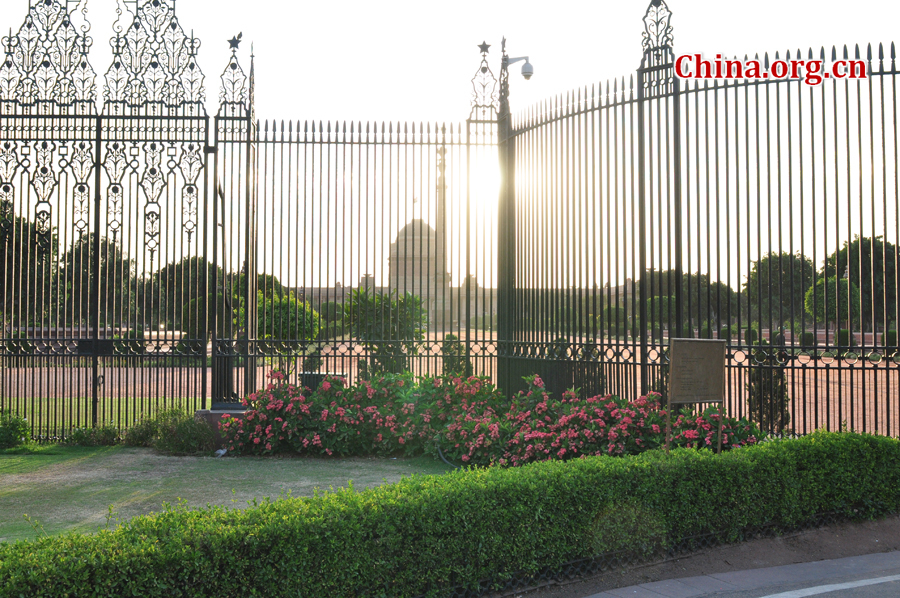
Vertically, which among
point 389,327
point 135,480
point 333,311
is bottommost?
point 135,480

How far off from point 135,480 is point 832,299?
779cm

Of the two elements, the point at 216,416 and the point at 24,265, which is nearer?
the point at 216,416

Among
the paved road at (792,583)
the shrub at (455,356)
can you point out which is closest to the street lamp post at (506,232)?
the shrub at (455,356)

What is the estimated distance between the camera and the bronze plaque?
6.07 meters

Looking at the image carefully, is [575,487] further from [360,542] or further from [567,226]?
[567,226]

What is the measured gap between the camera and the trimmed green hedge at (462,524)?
11.8ft

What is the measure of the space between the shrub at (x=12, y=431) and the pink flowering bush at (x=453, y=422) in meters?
2.88

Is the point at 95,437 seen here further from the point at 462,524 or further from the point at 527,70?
the point at 527,70

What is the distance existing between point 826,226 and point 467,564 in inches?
200

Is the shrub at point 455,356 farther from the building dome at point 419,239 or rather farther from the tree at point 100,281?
the tree at point 100,281

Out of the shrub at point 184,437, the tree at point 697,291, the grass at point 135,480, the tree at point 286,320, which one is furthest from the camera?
the tree at point 286,320

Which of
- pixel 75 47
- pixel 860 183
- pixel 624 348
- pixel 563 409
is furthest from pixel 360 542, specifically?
pixel 75 47

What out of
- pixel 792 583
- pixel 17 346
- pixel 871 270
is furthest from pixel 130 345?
pixel 871 270

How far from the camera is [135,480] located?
7520 millimetres
